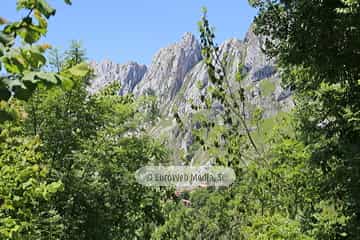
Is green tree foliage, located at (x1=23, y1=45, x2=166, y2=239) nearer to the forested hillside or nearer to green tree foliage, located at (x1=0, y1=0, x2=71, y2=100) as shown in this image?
the forested hillside

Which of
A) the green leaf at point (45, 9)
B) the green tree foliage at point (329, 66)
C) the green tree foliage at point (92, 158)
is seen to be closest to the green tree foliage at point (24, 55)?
the green leaf at point (45, 9)

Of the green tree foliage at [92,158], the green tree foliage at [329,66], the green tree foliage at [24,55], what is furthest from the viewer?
the green tree foliage at [92,158]

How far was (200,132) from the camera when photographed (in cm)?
572

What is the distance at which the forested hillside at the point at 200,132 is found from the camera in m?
4.78

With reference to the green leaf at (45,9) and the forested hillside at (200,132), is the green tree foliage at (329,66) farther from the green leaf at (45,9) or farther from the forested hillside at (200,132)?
the green leaf at (45,9)

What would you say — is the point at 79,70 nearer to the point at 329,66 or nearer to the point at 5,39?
the point at 5,39

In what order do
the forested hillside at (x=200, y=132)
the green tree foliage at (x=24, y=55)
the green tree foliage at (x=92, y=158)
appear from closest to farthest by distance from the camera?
the green tree foliage at (x=24, y=55), the forested hillside at (x=200, y=132), the green tree foliage at (x=92, y=158)

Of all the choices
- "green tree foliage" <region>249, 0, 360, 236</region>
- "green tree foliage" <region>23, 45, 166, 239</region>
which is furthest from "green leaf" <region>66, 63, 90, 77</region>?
"green tree foliage" <region>23, 45, 166, 239</region>

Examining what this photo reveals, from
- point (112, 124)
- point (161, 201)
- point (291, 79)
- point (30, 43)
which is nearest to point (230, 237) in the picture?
point (161, 201)

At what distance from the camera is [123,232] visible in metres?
15.3

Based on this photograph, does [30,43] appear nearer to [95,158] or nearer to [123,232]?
[95,158]

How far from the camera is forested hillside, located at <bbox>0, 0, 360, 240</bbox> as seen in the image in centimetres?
478

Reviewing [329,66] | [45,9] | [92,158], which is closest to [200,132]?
[329,66]

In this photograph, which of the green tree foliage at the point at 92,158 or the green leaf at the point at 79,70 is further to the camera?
the green tree foliage at the point at 92,158
